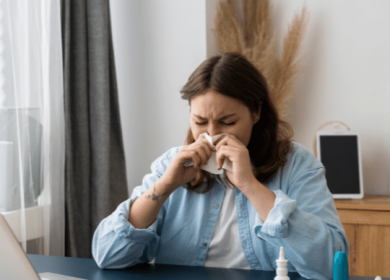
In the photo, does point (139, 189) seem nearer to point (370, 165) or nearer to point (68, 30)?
point (68, 30)

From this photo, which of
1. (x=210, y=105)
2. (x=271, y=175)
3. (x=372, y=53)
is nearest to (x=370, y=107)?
(x=372, y=53)

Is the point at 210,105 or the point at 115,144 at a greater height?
the point at 210,105

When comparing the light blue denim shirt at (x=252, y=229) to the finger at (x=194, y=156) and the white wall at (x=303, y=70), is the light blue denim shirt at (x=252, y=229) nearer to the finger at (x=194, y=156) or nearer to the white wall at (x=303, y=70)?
the finger at (x=194, y=156)

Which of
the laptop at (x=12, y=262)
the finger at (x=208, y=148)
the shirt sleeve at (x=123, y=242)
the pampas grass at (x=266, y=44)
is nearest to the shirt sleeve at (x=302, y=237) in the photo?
the finger at (x=208, y=148)

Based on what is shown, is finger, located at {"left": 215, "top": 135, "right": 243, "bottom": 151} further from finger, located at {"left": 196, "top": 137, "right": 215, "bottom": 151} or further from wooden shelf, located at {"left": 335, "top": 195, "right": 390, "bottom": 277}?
wooden shelf, located at {"left": 335, "top": 195, "right": 390, "bottom": 277}

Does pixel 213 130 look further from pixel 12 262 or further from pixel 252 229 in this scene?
pixel 12 262

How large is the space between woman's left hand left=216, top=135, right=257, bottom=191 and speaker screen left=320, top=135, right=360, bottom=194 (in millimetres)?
1188

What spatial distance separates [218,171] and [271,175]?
0.62ft

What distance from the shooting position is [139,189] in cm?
146

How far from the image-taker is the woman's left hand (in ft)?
4.05

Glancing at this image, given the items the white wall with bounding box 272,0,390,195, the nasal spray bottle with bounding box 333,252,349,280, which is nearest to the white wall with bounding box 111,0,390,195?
the white wall with bounding box 272,0,390,195

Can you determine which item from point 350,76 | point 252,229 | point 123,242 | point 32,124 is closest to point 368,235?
point 350,76

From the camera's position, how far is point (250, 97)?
1350 millimetres

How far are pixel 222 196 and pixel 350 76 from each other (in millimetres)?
1472
